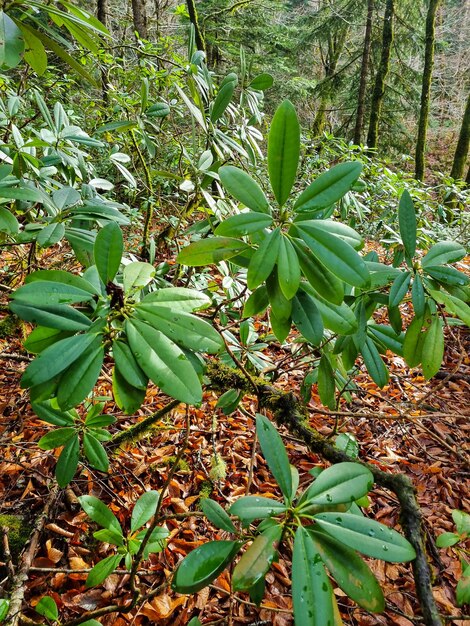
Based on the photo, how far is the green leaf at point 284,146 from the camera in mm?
666

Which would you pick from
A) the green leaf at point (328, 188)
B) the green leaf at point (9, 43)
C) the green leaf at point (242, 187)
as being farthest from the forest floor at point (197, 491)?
the green leaf at point (9, 43)

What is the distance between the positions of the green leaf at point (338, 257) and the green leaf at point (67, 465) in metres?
0.84

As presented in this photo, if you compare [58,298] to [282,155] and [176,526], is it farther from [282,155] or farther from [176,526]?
[176,526]

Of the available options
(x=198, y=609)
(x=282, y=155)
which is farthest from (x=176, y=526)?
(x=282, y=155)

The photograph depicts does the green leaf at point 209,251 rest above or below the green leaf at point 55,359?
above

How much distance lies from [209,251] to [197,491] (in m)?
1.28

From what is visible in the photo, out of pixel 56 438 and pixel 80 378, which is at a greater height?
pixel 80 378

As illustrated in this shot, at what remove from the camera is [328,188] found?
71cm

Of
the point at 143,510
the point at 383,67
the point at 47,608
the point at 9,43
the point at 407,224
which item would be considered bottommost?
the point at 47,608

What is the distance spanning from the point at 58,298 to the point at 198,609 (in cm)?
122

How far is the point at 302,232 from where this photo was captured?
0.69 meters

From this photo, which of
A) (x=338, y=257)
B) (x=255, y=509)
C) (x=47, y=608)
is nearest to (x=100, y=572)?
(x=47, y=608)

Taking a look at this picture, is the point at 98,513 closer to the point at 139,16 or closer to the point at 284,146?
the point at 284,146

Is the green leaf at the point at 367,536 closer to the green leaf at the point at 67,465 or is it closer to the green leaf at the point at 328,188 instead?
the green leaf at the point at 328,188
